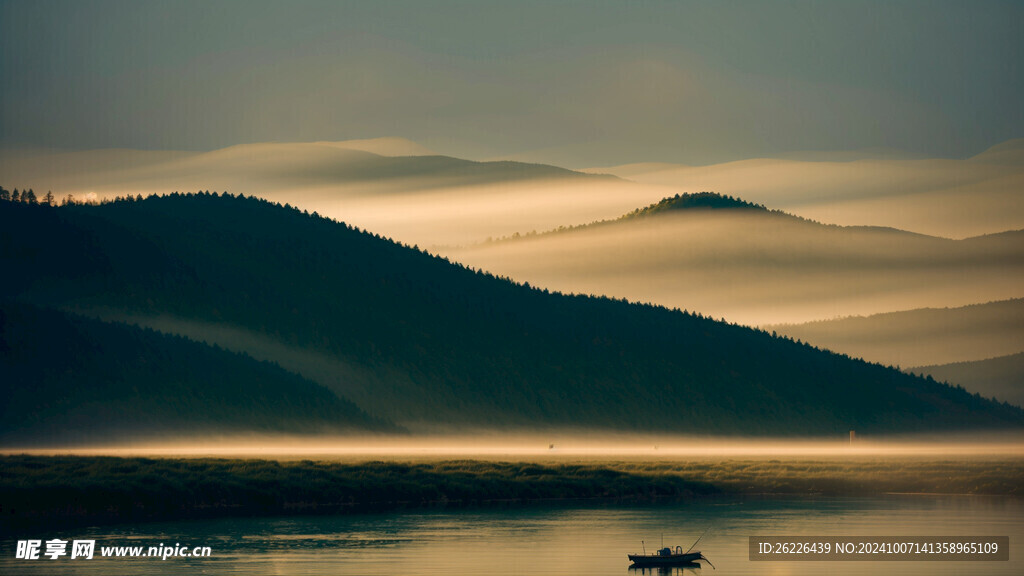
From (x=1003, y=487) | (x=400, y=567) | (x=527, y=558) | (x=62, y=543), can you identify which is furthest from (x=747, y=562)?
(x=1003, y=487)

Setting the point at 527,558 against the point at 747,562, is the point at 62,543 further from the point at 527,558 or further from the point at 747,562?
the point at 747,562

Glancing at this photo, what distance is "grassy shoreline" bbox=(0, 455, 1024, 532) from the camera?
107m

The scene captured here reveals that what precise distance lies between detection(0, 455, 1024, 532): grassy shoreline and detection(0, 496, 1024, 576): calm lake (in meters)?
8.05

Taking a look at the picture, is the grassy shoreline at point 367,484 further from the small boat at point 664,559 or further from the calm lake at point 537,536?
the small boat at point 664,559

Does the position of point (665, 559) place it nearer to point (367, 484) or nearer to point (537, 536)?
point (537, 536)

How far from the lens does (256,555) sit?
84.6 m

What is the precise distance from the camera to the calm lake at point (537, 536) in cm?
8044

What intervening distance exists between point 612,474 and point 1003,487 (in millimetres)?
34205

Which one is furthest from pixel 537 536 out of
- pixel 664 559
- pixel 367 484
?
pixel 367 484

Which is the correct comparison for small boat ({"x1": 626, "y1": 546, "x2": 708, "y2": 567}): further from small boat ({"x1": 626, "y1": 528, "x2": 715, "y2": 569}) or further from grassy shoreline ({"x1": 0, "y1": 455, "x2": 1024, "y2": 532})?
grassy shoreline ({"x1": 0, "y1": 455, "x2": 1024, "y2": 532})

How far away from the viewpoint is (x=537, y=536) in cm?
9531

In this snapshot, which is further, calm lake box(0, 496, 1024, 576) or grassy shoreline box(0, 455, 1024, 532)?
grassy shoreline box(0, 455, 1024, 532)

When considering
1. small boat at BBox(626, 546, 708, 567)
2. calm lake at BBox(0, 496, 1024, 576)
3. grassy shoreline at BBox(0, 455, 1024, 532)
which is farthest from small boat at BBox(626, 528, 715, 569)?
grassy shoreline at BBox(0, 455, 1024, 532)

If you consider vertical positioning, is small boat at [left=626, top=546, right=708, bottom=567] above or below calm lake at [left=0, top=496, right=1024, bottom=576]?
below
